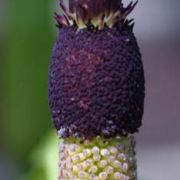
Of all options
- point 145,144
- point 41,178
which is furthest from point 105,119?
point 145,144

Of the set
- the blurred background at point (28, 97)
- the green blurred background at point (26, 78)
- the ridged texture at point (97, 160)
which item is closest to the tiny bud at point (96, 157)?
the ridged texture at point (97, 160)

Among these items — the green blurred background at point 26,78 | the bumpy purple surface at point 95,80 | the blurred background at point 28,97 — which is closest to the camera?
the bumpy purple surface at point 95,80

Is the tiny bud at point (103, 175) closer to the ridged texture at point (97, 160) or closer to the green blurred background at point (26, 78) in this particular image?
the ridged texture at point (97, 160)

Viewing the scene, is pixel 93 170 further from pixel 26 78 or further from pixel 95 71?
pixel 26 78

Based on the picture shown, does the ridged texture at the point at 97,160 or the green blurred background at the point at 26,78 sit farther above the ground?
the green blurred background at the point at 26,78

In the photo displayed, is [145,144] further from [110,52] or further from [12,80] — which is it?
[110,52]

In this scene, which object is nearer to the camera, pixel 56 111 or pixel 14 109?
pixel 56 111

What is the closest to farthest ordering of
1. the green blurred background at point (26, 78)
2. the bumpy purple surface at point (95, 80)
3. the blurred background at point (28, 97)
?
the bumpy purple surface at point (95, 80), the blurred background at point (28, 97), the green blurred background at point (26, 78)

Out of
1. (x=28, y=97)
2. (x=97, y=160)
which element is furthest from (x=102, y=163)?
(x=28, y=97)
